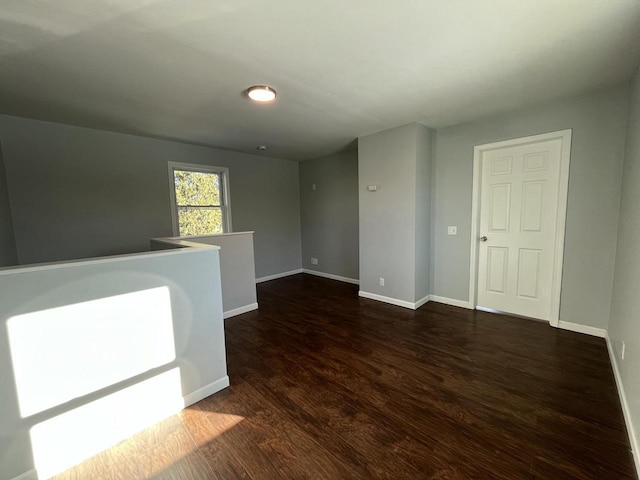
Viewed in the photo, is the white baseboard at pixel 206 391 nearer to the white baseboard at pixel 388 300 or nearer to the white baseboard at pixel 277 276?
the white baseboard at pixel 388 300

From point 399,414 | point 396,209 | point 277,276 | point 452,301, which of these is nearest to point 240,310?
point 277,276

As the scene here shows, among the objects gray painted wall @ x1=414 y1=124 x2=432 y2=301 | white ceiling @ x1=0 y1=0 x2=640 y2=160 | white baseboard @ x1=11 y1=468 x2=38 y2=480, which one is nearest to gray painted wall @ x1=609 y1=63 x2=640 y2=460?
white ceiling @ x1=0 y1=0 x2=640 y2=160

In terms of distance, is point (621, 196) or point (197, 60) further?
point (621, 196)

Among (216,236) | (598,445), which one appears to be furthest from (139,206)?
(598,445)

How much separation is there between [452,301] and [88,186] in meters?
5.10

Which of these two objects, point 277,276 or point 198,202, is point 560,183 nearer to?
point 277,276

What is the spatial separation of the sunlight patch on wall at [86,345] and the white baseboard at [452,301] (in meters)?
3.42

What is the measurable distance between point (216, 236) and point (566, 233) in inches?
156

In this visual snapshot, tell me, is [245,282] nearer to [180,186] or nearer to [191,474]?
[180,186]

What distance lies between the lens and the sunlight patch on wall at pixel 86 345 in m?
1.31

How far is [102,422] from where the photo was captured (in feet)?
5.06

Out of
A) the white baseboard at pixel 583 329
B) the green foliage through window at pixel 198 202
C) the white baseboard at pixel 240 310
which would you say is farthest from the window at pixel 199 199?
the white baseboard at pixel 583 329

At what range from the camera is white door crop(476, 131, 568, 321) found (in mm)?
2902

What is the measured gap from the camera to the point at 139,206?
377 cm
